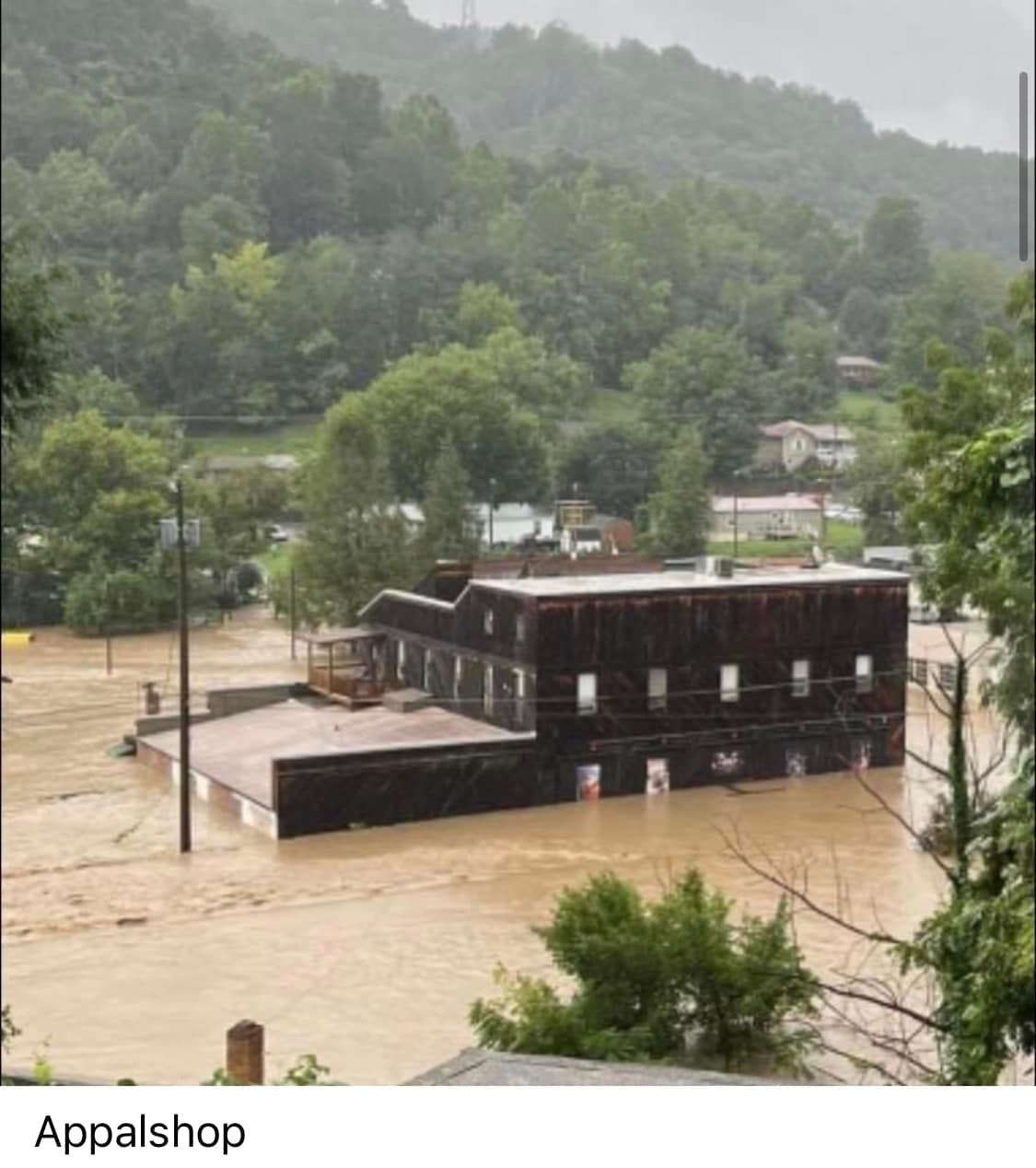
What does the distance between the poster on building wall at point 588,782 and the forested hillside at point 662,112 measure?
2289mm

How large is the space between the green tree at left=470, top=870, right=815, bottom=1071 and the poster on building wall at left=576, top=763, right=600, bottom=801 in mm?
3704

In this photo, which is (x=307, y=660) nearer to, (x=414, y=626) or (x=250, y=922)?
(x=414, y=626)

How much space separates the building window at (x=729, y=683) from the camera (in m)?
6.54

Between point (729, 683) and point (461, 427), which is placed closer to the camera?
point (729, 683)

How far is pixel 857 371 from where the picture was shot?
20.0 ft

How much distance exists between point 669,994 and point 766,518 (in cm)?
352

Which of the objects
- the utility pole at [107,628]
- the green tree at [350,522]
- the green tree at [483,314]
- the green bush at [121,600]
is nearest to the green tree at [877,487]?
the green tree at [350,522]

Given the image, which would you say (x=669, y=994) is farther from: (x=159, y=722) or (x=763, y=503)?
(x=159, y=722)

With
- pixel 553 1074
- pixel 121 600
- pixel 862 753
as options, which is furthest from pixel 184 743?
pixel 553 1074

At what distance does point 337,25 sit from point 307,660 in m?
3.12

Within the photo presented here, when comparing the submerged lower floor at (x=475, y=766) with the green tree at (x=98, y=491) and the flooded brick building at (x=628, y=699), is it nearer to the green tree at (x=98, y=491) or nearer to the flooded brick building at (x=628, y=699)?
the flooded brick building at (x=628, y=699)

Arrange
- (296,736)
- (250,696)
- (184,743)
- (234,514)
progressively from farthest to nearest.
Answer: (234,514) → (250,696) → (296,736) → (184,743)
